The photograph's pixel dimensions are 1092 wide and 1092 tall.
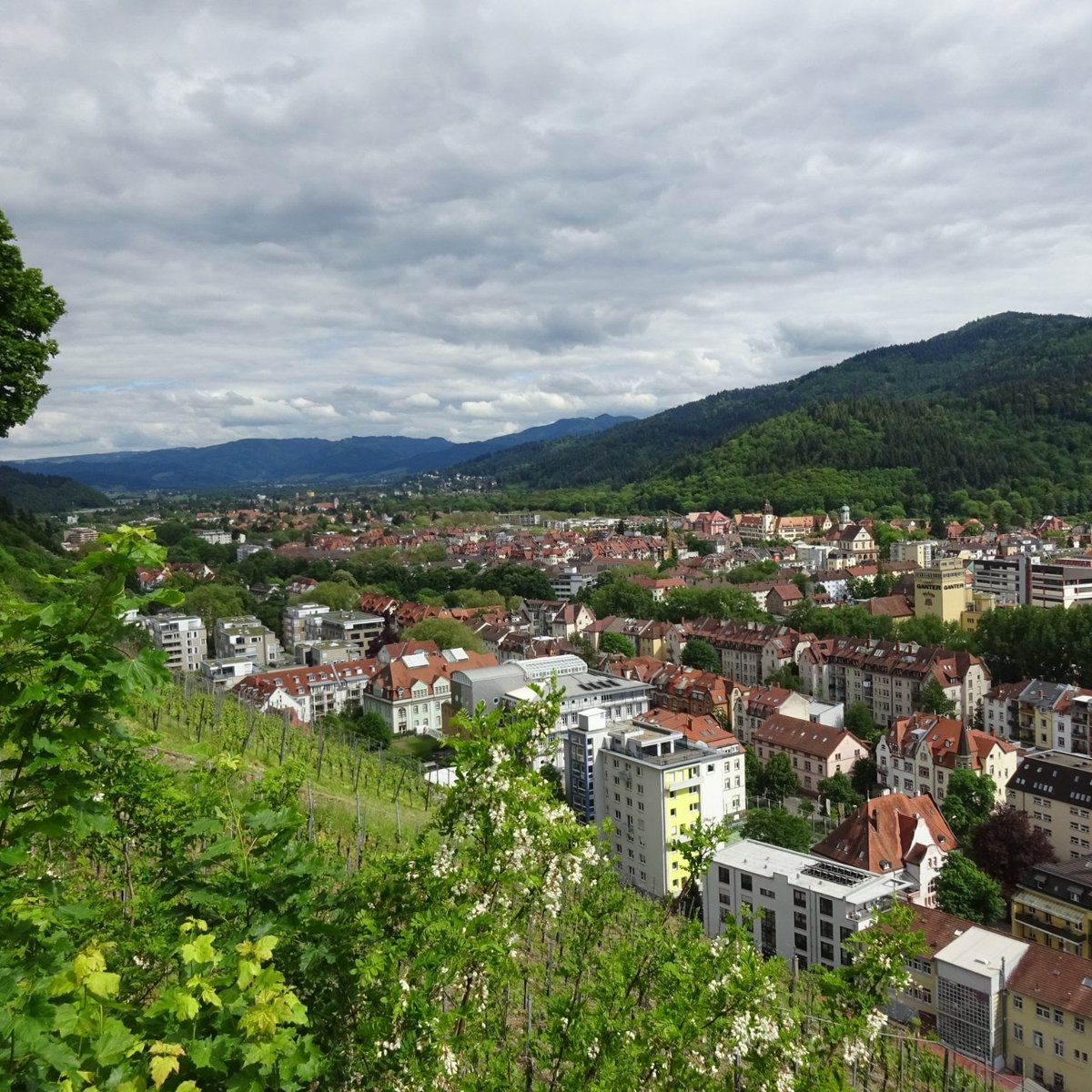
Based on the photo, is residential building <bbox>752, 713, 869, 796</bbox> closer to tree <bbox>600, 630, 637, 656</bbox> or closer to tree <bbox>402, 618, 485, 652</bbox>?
tree <bbox>600, 630, 637, 656</bbox>

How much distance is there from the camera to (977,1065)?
1412 centimetres

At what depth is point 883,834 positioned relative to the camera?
2058 centimetres

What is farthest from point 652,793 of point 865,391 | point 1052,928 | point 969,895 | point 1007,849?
point 865,391

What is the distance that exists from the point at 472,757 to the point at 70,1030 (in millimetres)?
1800

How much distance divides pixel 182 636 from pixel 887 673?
3355cm

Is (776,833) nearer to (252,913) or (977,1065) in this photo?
(977,1065)

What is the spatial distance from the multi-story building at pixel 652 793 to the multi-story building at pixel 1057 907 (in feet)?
24.1

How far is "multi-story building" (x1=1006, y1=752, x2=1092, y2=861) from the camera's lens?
2297 cm

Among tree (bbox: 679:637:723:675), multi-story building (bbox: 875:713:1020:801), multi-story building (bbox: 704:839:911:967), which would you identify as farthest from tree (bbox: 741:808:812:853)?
tree (bbox: 679:637:723:675)

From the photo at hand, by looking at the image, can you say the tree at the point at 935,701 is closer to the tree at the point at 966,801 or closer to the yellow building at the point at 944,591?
the tree at the point at 966,801

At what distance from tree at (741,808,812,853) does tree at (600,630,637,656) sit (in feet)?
66.2

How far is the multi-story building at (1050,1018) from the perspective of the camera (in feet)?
45.4

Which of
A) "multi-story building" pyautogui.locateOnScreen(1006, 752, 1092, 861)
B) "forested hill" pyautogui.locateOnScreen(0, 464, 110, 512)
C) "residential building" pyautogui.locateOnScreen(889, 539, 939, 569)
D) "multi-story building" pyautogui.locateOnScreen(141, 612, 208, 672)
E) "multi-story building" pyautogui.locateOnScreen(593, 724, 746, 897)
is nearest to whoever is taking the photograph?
"multi-story building" pyautogui.locateOnScreen(593, 724, 746, 897)

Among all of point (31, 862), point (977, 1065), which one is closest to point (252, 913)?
point (31, 862)
